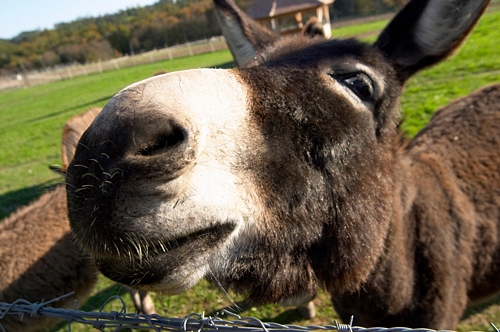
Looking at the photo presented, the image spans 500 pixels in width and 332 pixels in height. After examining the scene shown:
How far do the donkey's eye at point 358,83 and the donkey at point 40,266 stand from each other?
2754 mm

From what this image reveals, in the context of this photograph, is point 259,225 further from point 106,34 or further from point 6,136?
point 106,34

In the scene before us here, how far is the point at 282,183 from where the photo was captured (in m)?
1.68

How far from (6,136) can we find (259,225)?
2279cm

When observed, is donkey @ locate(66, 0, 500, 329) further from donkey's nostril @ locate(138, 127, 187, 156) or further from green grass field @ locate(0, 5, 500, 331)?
green grass field @ locate(0, 5, 500, 331)

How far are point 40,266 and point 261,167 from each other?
12.0ft

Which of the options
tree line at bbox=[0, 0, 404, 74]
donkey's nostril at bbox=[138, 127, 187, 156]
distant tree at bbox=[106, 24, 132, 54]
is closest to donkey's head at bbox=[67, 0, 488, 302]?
donkey's nostril at bbox=[138, 127, 187, 156]

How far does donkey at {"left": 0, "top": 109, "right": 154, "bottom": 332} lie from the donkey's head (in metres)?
2.68

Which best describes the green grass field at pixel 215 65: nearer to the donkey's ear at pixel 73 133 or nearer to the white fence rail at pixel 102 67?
the donkey's ear at pixel 73 133

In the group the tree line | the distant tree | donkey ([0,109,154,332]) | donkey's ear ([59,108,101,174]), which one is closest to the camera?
donkey ([0,109,154,332])

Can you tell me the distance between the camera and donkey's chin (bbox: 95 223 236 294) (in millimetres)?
1375

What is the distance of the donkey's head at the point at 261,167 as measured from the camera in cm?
129

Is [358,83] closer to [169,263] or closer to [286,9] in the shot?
[169,263]

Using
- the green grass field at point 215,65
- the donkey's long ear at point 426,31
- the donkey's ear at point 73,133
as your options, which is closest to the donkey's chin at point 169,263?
the green grass field at point 215,65

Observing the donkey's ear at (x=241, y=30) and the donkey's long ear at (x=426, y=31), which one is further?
the donkey's ear at (x=241, y=30)
